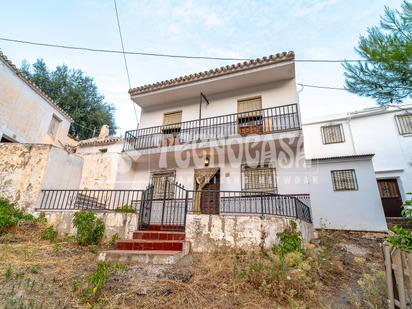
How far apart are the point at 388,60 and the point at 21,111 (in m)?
16.0

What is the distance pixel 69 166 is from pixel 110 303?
7.56 m

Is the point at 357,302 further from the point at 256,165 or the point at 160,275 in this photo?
the point at 256,165

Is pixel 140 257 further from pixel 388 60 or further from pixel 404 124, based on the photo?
pixel 404 124

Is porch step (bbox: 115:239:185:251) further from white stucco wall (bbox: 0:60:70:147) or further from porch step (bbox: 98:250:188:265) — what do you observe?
white stucco wall (bbox: 0:60:70:147)

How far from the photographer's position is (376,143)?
13086 mm

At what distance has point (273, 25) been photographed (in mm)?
8664

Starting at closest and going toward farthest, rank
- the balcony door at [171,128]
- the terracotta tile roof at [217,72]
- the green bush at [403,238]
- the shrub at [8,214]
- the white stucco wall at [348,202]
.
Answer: the green bush at [403,238]
the shrub at [8,214]
the white stucco wall at [348,202]
the terracotta tile roof at [217,72]
the balcony door at [171,128]

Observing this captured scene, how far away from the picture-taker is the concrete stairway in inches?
184

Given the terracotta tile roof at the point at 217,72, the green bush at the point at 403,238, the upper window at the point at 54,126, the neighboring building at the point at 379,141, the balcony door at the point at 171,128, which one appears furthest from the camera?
the upper window at the point at 54,126

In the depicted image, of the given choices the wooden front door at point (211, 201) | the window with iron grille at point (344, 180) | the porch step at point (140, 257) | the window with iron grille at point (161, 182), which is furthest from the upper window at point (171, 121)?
the window with iron grille at point (344, 180)

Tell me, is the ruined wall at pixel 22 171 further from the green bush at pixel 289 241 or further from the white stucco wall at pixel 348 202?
the white stucco wall at pixel 348 202

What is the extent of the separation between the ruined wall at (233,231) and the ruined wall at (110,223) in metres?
1.92

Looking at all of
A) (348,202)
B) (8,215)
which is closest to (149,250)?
(8,215)

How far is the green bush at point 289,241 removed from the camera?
5390 mm
